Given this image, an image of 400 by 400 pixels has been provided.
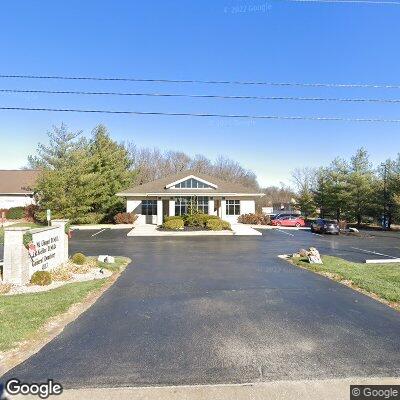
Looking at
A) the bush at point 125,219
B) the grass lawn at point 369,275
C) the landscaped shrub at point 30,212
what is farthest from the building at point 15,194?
the grass lawn at point 369,275

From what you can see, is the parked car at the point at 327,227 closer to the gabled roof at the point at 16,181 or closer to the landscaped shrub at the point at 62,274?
the landscaped shrub at the point at 62,274

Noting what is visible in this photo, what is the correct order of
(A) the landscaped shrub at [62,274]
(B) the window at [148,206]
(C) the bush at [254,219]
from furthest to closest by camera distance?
(B) the window at [148,206] < (C) the bush at [254,219] < (A) the landscaped shrub at [62,274]

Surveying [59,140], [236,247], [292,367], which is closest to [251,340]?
[292,367]

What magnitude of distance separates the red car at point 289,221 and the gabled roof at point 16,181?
103 ft

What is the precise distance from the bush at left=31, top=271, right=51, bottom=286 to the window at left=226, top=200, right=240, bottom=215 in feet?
96.5

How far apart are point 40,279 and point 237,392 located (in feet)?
27.1

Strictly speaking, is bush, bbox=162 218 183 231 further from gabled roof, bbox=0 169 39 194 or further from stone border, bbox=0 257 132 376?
gabled roof, bbox=0 169 39 194

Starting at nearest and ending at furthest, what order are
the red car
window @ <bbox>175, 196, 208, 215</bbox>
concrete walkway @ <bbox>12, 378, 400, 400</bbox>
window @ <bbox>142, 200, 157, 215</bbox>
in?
concrete walkway @ <bbox>12, 378, 400, 400</bbox>
window @ <bbox>175, 196, 208, 215</bbox>
the red car
window @ <bbox>142, 200, 157, 215</bbox>

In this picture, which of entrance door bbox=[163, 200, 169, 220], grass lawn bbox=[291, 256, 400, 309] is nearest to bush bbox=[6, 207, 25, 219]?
entrance door bbox=[163, 200, 169, 220]

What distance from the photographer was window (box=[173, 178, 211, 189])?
3894 cm

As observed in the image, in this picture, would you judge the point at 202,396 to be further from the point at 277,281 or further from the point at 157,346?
the point at 277,281

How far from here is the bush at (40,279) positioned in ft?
34.9

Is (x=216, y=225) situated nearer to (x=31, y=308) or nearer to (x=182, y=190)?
(x=182, y=190)

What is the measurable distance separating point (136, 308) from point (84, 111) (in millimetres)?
9340
